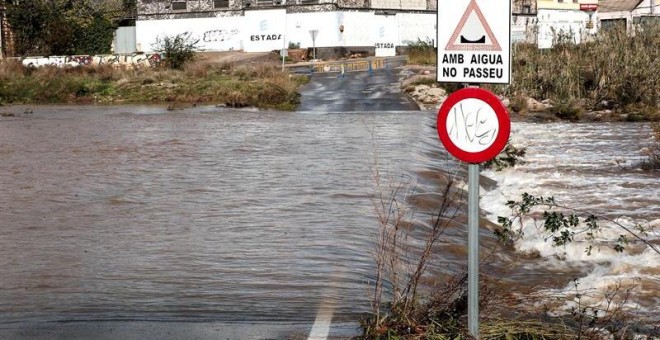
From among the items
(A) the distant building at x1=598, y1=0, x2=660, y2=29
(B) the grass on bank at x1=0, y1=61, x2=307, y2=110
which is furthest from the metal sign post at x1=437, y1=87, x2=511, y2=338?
(A) the distant building at x1=598, y1=0, x2=660, y2=29

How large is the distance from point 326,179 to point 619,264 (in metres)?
7.06

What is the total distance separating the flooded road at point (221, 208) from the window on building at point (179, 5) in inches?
1702

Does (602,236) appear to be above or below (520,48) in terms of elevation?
below

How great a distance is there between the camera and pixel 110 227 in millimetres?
13648

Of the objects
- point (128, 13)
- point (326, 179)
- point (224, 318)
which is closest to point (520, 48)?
point (326, 179)

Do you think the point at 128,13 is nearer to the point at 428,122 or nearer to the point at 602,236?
the point at 428,122

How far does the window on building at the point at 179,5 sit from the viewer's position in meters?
72.7

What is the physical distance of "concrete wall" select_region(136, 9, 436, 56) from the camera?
68.6 metres

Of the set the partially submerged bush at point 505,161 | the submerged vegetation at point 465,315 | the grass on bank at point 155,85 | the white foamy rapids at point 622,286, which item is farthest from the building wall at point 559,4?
the submerged vegetation at point 465,315

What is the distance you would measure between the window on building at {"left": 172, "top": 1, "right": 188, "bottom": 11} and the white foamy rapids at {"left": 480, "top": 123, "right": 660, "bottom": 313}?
44.8 metres

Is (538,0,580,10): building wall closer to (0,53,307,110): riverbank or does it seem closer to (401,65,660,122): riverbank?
(0,53,307,110): riverbank

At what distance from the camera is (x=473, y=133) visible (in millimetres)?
6398

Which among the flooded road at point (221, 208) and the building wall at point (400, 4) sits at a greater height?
the building wall at point (400, 4)

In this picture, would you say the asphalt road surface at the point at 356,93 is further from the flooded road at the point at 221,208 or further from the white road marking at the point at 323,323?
the white road marking at the point at 323,323
